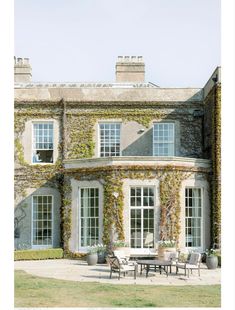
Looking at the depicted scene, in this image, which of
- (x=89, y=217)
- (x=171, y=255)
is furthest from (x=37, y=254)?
(x=171, y=255)

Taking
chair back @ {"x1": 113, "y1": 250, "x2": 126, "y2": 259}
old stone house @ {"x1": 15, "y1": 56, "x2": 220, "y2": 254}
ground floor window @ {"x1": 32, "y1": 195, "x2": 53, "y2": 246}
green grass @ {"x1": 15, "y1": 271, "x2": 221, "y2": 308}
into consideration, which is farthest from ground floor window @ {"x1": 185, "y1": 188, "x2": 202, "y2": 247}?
ground floor window @ {"x1": 32, "y1": 195, "x2": 53, "y2": 246}

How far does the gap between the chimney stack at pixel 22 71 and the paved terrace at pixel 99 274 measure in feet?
41.4

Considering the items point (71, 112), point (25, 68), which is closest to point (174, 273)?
point (71, 112)

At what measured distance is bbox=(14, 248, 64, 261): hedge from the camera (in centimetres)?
2175

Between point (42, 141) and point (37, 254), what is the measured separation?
621 cm

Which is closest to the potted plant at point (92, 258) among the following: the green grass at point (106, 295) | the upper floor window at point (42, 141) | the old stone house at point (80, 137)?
the old stone house at point (80, 137)

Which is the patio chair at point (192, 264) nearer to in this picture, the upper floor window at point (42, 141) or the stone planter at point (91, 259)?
the stone planter at point (91, 259)

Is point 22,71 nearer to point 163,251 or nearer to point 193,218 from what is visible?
point 193,218

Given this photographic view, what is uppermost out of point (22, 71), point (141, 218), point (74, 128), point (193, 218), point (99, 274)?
point (22, 71)

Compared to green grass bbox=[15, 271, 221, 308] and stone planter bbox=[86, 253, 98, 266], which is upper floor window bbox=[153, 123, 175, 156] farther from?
green grass bbox=[15, 271, 221, 308]

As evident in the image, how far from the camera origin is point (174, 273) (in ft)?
58.2

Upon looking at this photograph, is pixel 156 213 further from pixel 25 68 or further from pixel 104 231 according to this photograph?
pixel 25 68

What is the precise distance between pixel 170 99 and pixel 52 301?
50.9ft

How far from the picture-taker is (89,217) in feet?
71.3
